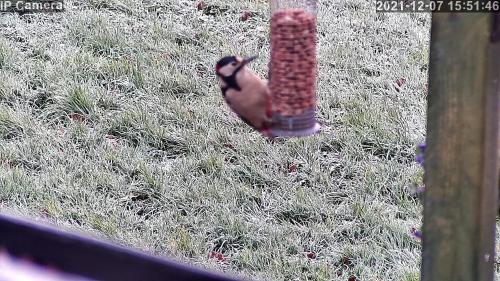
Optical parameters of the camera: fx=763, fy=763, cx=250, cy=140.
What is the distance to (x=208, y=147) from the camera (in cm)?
293

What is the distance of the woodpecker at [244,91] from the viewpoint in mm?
1211

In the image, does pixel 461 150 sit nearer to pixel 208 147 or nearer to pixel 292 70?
pixel 292 70

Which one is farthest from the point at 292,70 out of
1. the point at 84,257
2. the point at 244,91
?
the point at 84,257

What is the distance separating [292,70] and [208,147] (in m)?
1.75

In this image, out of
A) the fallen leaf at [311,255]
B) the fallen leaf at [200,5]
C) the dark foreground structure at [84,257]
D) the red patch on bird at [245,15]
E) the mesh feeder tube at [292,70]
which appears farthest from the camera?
the fallen leaf at [200,5]

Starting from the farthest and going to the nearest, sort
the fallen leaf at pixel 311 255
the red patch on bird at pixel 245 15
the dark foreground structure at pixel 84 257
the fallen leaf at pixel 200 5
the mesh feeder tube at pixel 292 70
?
the fallen leaf at pixel 200 5
the red patch on bird at pixel 245 15
the fallen leaf at pixel 311 255
the mesh feeder tube at pixel 292 70
the dark foreground structure at pixel 84 257

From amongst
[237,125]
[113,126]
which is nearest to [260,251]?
[237,125]

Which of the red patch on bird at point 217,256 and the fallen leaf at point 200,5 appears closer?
the red patch on bird at point 217,256

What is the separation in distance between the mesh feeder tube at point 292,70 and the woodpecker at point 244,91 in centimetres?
1

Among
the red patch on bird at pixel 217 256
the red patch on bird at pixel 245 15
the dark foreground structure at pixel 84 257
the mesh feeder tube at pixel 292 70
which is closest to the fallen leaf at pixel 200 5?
the red patch on bird at pixel 245 15

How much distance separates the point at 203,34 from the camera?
12.6 feet

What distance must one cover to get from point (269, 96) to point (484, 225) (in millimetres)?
385

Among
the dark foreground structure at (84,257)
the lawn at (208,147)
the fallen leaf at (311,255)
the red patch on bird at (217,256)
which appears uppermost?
the dark foreground structure at (84,257)

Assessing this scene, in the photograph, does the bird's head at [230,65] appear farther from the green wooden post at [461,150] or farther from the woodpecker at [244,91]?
the green wooden post at [461,150]
